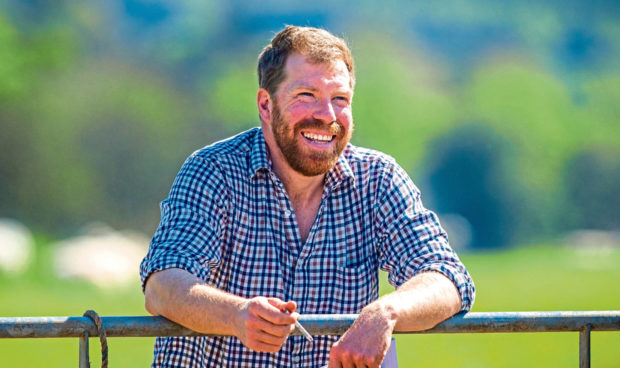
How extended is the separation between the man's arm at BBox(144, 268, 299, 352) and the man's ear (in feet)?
2.09

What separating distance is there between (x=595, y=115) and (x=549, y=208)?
352cm

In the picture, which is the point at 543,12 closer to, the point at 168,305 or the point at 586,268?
the point at 586,268

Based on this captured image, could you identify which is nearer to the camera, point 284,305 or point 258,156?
point 284,305

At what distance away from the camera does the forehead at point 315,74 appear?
224 centimetres

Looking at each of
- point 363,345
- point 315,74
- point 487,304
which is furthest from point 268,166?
point 487,304

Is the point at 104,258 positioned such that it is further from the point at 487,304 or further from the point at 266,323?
the point at 266,323

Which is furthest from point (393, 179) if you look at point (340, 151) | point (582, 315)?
point (582, 315)

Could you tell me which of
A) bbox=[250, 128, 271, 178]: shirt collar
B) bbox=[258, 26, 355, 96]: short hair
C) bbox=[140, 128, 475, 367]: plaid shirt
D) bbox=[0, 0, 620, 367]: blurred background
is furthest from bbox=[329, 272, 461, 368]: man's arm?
Result: bbox=[0, 0, 620, 367]: blurred background

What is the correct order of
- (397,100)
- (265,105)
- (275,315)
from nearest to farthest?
(275,315), (265,105), (397,100)

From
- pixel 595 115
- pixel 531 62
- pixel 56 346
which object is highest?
pixel 531 62

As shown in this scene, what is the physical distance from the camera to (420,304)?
5.98ft

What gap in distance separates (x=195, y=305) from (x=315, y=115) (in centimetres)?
69

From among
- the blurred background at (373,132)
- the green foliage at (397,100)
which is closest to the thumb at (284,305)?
the blurred background at (373,132)

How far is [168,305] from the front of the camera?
71.1 inches
